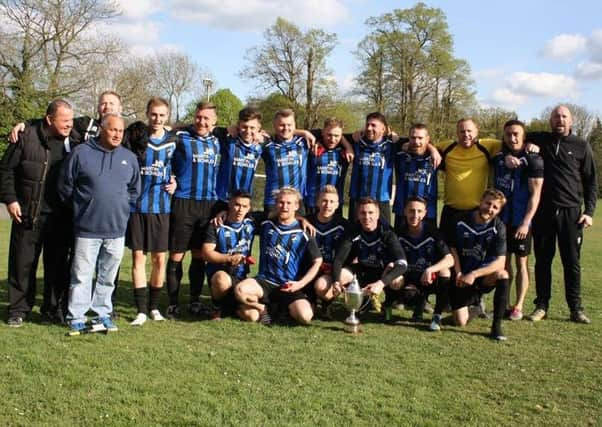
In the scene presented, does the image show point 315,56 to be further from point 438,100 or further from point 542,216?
point 542,216

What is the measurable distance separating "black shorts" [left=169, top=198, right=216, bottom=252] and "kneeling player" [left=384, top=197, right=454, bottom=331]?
2251 millimetres

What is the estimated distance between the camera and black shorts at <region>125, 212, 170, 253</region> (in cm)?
614

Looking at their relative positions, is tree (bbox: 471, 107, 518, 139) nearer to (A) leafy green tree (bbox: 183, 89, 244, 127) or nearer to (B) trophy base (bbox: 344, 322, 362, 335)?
(A) leafy green tree (bbox: 183, 89, 244, 127)

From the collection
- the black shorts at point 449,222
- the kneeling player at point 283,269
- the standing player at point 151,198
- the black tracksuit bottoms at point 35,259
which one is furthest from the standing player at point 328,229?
the black tracksuit bottoms at point 35,259

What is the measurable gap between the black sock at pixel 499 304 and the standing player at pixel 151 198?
360 cm

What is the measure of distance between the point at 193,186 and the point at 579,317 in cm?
477

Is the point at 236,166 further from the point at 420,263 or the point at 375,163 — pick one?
the point at 420,263

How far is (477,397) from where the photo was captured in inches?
172

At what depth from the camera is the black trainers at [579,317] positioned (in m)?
6.78

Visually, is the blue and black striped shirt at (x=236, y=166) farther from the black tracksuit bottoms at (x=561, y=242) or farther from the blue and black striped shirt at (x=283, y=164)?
the black tracksuit bottoms at (x=561, y=242)

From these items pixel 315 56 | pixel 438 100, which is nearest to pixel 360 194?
pixel 438 100

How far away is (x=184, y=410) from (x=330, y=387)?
1141 millimetres

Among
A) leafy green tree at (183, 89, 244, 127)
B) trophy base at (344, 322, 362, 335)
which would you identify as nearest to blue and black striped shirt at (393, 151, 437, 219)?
trophy base at (344, 322, 362, 335)

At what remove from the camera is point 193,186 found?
6477 mm
